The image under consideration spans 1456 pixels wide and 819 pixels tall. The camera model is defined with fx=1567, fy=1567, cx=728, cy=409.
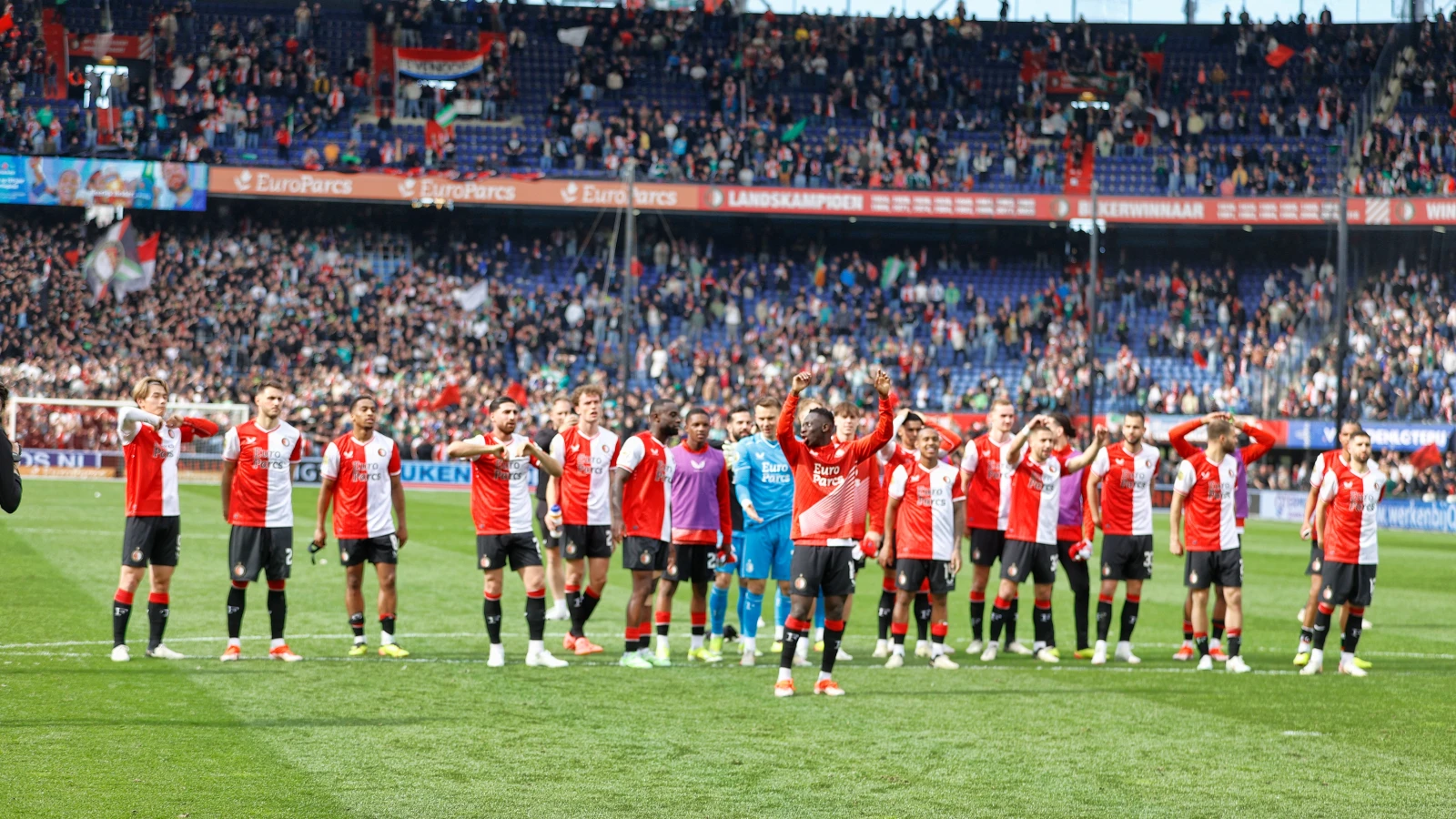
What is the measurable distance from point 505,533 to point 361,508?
1.31 metres

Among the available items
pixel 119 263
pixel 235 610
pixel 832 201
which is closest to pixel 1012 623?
pixel 235 610

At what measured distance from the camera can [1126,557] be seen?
45.3ft

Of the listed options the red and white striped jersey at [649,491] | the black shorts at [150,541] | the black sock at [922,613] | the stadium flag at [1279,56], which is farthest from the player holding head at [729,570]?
the stadium flag at [1279,56]

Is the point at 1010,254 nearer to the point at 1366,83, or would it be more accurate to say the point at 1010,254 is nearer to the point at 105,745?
the point at 1366,83

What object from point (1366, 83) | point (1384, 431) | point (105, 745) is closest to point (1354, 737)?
point (105, 745)

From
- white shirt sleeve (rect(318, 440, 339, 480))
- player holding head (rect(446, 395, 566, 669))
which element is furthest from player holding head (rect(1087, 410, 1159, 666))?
white shirt sleeve (rect(318, 440, 339, 480))

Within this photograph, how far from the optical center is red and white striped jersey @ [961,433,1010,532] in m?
13.6

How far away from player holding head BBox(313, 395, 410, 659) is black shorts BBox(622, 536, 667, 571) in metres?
1.84

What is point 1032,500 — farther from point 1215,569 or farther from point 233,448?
point 233,448

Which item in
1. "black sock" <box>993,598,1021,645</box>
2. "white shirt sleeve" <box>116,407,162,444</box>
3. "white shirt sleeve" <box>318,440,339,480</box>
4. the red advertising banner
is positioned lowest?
"black sock" <box>993,598,1021,645</box>

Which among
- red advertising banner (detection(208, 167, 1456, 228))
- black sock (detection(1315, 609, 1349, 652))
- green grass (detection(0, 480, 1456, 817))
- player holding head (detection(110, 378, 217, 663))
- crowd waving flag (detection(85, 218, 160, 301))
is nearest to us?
green grass (detection(0, 480, 1456, 817))

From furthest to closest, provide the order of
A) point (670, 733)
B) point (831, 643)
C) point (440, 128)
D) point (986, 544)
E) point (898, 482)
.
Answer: point (440, 128)
point (986, 544)
point (898, 482)
point (831, 643)
point (670, 733)

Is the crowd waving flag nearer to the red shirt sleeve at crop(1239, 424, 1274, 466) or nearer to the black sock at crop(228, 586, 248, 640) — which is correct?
the black sock at crop(228, 586, 248, 640)

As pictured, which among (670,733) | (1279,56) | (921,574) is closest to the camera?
(670,733)
